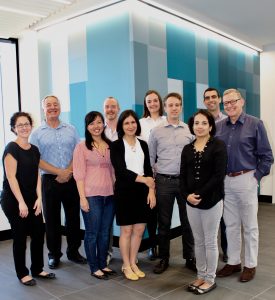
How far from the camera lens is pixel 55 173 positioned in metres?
3.42

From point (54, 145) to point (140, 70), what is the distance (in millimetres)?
1352

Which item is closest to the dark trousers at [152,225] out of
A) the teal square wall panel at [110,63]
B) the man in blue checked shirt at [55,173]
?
the man in blue checked shirt at [55,173]

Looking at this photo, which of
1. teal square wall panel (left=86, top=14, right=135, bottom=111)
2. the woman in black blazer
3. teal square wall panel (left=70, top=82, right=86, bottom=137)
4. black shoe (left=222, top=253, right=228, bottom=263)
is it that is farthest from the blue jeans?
teal square wall panel (left=70, top=82, right=86, bottom=137)

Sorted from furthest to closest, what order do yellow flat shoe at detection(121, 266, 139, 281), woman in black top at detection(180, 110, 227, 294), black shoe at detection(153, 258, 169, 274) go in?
black shoe at detection(153, 258, 169, 274), yellow flat shoe at detection(121, 266, 139, 281), woman in black top at detection(180, 110, 227, 294)

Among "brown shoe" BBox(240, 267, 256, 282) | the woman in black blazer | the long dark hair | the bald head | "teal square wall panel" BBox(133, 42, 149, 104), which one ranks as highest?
Result: "teal square wall panel" BBox(133, 42, 149, 104)

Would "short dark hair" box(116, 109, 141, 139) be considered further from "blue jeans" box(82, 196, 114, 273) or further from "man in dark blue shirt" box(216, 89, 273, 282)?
"man in dark blue shirt" box(216, 89, 273, 282)

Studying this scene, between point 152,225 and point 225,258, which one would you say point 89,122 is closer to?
point 152,225

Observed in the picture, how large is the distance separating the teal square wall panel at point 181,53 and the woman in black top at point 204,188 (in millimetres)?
1882

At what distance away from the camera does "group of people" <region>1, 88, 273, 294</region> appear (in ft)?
8.99

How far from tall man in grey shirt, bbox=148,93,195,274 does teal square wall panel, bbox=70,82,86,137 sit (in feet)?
4.76

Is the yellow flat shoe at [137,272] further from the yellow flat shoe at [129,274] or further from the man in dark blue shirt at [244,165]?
the man in dark blue shirt at [244,165]

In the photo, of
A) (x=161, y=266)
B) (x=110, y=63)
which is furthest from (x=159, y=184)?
(x=110, y=63)

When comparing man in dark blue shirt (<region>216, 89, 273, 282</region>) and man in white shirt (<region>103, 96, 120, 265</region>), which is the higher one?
man in white shirt (<region>103, 96, 120, 265</region>)

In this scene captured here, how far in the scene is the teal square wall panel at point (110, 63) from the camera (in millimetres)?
3924
